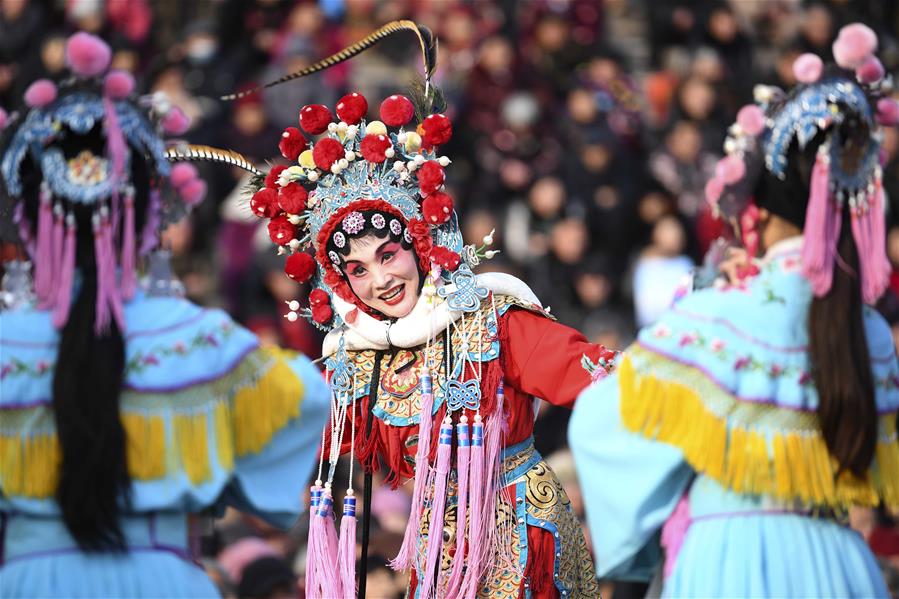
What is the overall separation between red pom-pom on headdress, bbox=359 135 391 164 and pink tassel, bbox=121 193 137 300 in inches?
58.9

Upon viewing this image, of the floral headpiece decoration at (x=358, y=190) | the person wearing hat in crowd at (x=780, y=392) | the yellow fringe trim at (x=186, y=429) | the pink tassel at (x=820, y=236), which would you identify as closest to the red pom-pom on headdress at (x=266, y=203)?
the floral headpiece decoration at (x=358, y=190)

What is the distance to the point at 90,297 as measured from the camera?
4.14 m

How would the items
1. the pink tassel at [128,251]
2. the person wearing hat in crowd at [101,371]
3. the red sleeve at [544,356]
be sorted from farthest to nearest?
the red sleeve at [544,356]
the pink tassel at [128,251]
the person wearing hat in crowd at [101,371]

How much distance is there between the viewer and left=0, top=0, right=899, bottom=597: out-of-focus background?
9695 mm

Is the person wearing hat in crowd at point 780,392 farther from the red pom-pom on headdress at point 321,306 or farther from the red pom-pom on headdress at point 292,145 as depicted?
the red pom-pom on headdress at point 292,145

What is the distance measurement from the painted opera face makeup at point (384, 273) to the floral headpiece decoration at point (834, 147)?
1460 mm

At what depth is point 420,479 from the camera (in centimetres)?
543

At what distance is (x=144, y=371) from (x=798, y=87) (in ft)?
6.20

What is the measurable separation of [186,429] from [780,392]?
154 centimetres

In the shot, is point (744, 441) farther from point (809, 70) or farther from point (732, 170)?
point (809, 70)

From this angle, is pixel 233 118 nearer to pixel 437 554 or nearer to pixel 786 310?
pixel 437 554

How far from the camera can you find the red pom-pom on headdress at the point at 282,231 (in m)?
5.72

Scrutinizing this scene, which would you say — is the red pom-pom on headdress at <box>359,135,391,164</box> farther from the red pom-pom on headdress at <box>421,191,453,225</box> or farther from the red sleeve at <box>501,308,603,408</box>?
the red sleeve at <box>501,308,603,408</box>

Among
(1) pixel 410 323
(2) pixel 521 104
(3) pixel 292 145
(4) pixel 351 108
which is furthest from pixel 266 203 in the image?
(2) pixel 521 104
